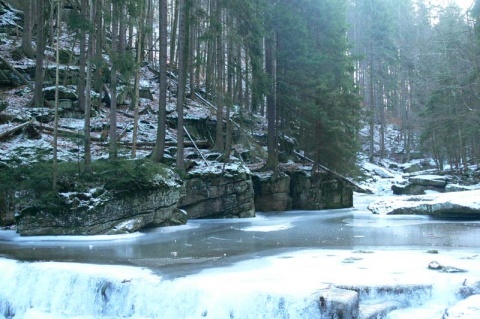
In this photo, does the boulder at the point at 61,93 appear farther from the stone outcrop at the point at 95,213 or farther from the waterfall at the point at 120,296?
the waterfall at the point at 120,296

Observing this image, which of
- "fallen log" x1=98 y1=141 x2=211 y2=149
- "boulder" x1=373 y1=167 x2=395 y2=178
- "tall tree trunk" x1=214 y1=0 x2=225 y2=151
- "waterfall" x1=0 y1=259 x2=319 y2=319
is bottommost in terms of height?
"waterfall" x1=0 y1=259 x2=319 y2=319

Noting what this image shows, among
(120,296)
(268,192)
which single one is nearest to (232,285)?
(120,296)

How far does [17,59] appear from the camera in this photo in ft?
91.9

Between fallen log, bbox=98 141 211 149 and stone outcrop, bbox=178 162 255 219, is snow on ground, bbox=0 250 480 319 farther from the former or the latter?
fallen log, bbox=98 141 211 149

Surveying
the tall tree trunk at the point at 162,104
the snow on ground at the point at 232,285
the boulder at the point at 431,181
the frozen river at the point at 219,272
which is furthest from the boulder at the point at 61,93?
the boulder at the point at 431,181

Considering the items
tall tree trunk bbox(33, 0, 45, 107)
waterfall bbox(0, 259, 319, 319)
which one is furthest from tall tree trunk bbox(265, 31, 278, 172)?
waterfall bbox(0, 259, 319, 319)

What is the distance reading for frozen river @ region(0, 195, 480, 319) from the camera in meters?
7.56

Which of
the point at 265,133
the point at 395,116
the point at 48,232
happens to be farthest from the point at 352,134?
the point at 395,116

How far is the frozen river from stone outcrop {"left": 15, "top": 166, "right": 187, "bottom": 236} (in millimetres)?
642

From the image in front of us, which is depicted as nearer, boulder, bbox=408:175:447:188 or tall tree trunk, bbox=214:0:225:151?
tall tree trunk, bbox=214:0:225:151

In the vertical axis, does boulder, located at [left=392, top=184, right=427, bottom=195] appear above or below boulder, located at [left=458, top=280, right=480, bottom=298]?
above

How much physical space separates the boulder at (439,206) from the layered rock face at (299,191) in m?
4.14

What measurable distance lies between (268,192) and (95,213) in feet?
36.4

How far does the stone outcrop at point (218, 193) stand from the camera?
66.6 ft
